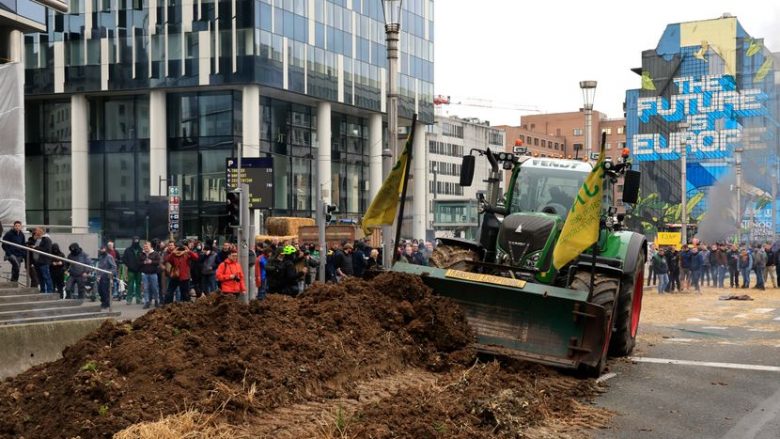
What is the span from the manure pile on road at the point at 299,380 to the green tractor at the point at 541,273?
1.04ft

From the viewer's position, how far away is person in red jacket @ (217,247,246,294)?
1722 cm

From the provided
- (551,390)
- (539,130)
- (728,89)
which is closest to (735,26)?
(728,89)

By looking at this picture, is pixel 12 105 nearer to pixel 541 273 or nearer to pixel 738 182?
pixel 541 273

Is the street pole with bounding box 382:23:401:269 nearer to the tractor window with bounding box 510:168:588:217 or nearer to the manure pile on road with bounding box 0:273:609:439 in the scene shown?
the tractor window with bounding box 510:168:588:217

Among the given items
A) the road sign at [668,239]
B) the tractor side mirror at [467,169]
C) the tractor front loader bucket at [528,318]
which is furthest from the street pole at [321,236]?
the road sign at [668,239]

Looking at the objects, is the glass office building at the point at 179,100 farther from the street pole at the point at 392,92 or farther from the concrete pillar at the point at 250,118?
the street pole at the point at 392,92

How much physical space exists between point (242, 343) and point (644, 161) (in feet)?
323

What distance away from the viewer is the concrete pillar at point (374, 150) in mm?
58969

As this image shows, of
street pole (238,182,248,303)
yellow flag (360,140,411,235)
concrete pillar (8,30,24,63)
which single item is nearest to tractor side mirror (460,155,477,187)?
yellow flag (360,140,411,235)

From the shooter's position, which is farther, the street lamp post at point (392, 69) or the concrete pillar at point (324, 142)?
the concrete pillar at point (324, 142)

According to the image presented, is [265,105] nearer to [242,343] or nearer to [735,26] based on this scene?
[242,343]

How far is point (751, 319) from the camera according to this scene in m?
19.6

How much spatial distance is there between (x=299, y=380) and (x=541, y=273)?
4.35m

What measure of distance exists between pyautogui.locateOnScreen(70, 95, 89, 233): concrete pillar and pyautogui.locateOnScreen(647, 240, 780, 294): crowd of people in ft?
107
